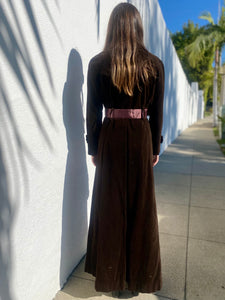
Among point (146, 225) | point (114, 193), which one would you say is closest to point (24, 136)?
point (114, 193)

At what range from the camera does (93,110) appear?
6.04ft

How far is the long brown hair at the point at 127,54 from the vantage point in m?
1.64

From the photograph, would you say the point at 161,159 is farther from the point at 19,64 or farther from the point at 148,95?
the point at 19,64

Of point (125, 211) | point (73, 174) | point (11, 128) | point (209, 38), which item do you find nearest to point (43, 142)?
point (11, 128)

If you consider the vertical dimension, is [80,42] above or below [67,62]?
above

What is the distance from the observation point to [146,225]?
187 centimetres

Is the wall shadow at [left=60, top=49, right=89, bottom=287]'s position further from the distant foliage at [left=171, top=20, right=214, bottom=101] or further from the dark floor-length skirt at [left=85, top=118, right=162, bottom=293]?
the distant foliage at [left=171, top=20, right=214, bottom=101]

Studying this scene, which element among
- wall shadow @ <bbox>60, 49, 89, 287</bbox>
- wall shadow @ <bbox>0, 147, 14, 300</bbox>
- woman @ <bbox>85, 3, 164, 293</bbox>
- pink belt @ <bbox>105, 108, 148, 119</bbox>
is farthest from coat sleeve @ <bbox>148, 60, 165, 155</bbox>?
wall shadow @ <bbox>0, 147, 14, 300</bbox>

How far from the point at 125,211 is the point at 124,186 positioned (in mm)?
185

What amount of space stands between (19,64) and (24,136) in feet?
1.34

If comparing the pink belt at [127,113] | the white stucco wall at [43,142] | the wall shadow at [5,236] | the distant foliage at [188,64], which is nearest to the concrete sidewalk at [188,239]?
the white stucco wall at [43,142]

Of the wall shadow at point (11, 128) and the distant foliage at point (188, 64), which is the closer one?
the wall shadow at point (11, 128)

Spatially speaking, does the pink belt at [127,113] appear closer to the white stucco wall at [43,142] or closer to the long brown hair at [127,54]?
the long brown hair at [127,54]

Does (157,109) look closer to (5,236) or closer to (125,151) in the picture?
(125,151)
